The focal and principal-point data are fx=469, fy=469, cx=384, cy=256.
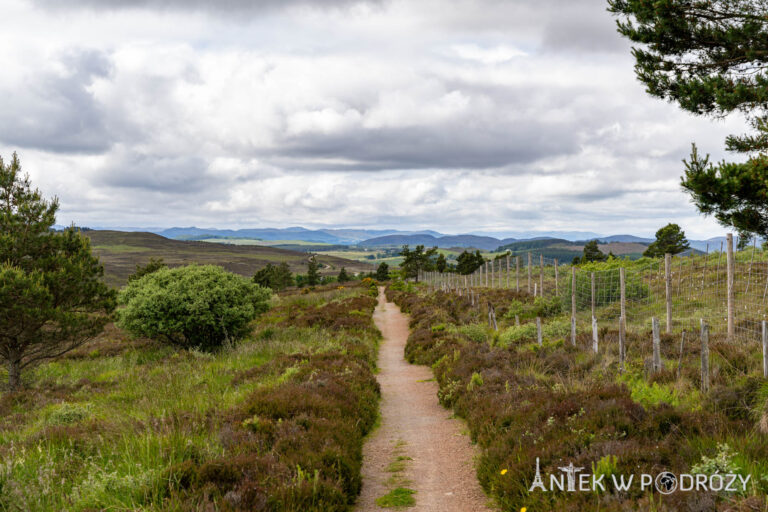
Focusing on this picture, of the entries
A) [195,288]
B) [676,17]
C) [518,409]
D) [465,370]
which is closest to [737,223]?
[676,17]

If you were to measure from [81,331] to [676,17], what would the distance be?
18916mm

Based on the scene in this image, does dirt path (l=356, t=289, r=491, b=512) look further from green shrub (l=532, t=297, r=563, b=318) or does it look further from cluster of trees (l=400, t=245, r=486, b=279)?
cluster of trees (l=400, t=245, r=486, b=279)

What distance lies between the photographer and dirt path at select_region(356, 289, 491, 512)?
6.38m

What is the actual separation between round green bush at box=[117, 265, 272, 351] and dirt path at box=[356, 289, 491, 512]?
805 cm

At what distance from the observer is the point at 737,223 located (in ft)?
25.1

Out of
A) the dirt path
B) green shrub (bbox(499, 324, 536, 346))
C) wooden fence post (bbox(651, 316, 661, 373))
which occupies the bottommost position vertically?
the dirt path

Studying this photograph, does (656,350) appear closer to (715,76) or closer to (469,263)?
(715,76)

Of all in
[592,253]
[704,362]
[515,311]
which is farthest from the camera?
[592,253]

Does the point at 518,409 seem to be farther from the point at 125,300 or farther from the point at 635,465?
the point at 125,300

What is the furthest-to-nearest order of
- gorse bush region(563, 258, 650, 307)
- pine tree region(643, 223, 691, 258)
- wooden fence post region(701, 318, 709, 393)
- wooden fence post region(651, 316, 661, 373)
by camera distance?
pine tree region(643, 223, 691, 258) < gorse bush region(563, 258, 650, 307) < wooden fence post region(651, 316, 661, 373) < wooden fence post region(701, 318, 709, 393)

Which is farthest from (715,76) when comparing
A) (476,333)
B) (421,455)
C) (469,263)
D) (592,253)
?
(469,263)

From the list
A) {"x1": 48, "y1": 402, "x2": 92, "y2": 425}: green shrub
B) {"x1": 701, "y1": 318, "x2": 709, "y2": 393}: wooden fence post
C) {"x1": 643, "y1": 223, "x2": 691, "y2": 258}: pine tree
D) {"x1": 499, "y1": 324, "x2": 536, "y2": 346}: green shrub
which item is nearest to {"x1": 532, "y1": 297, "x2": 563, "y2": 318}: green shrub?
{"x1": 499, "y1": 324, "x2": 536, "y2": 346}: green shrub

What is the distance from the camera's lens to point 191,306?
1756cm

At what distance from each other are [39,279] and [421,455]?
13.0 m
